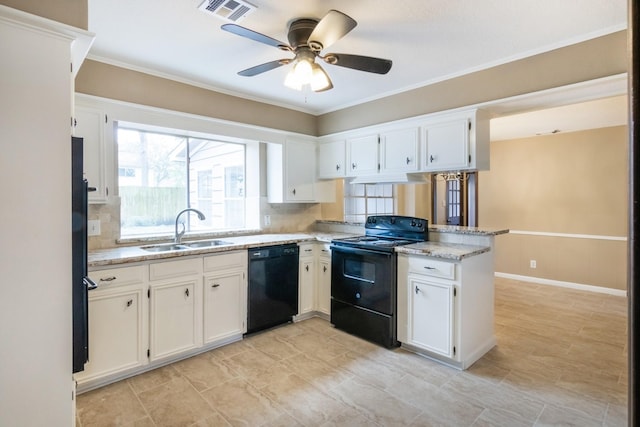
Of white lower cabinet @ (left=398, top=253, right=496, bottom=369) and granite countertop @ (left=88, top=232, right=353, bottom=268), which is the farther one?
white lower cabinet @ (left=398, top=253, right=496, bottom=369)

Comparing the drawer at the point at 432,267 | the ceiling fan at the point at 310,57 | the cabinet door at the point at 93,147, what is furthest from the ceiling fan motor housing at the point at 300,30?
the drawer at the point at 432,267

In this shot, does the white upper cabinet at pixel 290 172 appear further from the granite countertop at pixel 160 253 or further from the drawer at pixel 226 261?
the drawer at pixel 226 261

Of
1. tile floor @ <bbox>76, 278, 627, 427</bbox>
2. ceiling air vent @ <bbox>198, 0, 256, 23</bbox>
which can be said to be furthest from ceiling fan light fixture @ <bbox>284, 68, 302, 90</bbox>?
tile floor @ <bbox>76, 278, 627, 427</bbox>

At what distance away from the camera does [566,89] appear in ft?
8.47

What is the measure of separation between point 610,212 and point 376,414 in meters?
4.91

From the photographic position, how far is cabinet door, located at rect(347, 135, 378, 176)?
3.81 m

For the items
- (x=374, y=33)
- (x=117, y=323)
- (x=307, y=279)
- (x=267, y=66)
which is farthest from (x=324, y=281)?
(x=374, y=33)

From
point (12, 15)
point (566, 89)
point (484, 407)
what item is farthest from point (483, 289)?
point (12, 15)

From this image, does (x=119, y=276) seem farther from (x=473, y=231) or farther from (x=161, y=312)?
(x=473, y=231)

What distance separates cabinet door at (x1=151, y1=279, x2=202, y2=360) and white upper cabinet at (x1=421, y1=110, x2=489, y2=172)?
2.47 meters

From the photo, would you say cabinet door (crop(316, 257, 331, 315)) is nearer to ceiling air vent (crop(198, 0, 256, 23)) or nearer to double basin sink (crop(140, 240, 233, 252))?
double basin sink (crop(140, 240, 233, 252))

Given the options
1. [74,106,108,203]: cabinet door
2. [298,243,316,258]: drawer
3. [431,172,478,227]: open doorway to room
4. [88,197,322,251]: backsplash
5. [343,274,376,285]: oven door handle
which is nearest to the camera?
[74,106,108,203]: cabinet door

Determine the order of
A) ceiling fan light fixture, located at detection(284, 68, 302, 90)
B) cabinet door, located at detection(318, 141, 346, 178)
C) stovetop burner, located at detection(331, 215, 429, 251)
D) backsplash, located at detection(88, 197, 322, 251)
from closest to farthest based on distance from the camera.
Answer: ceiling fan light fixture, located at detection(284, 68, 302, 90) → backsplash, located at detection(88, 197, 322, 251) → stovetop burner, located at detection(331, 215, 429, 251) → cabinet door, located at detection(318, 141, 346, 178)

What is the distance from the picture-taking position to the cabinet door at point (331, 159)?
4172mm
